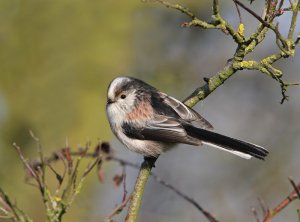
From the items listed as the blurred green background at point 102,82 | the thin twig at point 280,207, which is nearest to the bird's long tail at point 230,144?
the thin twig at point 280,207

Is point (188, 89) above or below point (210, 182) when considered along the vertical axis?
above

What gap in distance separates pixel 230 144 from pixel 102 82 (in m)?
3.92

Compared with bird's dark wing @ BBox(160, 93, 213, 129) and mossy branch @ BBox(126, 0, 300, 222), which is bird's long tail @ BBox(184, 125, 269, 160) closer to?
bird's dark wing @ BBox(160, 93, 213, 129)

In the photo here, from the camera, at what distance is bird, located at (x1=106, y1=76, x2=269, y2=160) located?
442 centimetres

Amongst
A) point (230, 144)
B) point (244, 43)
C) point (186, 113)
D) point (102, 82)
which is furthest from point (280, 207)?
point (102, 82)

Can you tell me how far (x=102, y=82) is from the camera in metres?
7.81

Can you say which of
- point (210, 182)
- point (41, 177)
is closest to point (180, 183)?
point (210, 182)

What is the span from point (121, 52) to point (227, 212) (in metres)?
3.10

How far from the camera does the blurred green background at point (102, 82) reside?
7289 mm

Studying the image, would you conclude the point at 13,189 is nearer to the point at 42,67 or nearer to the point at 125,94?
the point at 42,67

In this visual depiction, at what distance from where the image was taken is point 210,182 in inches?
287

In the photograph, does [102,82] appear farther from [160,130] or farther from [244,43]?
[244,43]

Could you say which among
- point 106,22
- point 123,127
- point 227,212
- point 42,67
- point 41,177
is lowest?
point 227,212

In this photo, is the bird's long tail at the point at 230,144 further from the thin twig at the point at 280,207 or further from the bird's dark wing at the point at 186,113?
the thin twig at the point at 280,207
